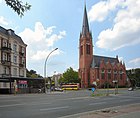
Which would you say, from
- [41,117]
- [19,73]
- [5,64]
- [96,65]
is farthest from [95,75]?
[41,117]

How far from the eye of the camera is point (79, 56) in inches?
4966

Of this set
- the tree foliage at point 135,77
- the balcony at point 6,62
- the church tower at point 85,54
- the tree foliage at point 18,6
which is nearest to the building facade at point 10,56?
the balcony at point 6,62

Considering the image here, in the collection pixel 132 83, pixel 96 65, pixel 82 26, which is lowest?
pixel 132 83

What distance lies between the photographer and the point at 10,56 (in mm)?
56781

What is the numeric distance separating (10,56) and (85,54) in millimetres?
67035

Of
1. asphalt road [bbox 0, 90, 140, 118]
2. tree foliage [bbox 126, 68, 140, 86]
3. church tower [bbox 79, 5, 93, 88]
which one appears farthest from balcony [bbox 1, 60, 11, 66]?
tree foliage [bbox 126, 68, 140, 86]

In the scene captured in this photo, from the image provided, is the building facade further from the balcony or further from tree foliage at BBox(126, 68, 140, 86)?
tree foliage at BBox(126, 68, 140, 86)

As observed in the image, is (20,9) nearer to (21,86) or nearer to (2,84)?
(21,86)

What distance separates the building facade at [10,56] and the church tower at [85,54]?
5936 centimetres

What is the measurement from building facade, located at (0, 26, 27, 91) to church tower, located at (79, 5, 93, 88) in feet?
195

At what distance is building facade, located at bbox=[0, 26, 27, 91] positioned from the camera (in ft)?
176

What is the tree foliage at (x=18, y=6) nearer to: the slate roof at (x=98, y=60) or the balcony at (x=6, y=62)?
the balcony at (x=6, y=62)

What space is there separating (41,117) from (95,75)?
348 feet

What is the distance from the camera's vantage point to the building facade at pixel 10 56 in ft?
176
